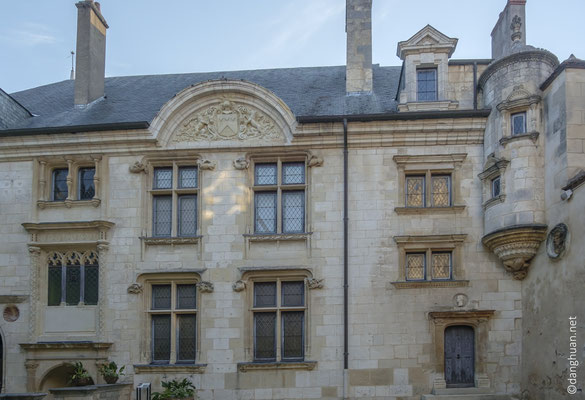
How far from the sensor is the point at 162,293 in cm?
1809

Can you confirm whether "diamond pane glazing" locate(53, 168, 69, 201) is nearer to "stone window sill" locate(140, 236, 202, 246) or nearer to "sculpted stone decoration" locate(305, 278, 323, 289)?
"stone window sill" locate(140, 236, 202, 246)

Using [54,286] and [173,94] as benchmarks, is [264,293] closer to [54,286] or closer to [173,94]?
[54,286]

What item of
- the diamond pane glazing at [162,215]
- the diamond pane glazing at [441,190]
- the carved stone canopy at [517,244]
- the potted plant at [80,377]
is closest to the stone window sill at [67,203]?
the diamond pane glazing at [162,215]

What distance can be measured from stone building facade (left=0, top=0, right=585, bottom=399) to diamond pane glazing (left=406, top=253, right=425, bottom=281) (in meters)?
0.03

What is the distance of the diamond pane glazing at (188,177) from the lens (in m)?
18.5

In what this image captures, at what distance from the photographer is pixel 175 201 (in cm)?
1825

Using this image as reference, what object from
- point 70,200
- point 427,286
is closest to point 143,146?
point 70,200

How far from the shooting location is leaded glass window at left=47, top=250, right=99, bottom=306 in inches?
714

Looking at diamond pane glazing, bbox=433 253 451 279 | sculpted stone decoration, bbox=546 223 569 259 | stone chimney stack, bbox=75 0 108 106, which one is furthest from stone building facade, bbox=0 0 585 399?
stone chimney stack, bbox=75 0 108 106

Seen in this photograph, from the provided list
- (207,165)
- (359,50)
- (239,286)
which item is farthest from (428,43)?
(239,286)

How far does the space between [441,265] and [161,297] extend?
6.98 metres

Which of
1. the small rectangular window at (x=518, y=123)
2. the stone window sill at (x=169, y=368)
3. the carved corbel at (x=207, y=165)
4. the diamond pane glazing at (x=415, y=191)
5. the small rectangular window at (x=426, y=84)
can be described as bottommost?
the stone window sill at (x=169, y=368)

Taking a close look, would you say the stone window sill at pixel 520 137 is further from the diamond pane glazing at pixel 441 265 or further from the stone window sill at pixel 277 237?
the stone window sill at pixel 277 237

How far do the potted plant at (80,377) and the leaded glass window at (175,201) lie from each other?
145 inches
